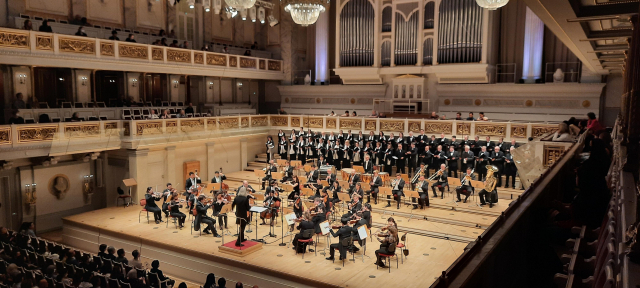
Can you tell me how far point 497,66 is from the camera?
18.7 metres

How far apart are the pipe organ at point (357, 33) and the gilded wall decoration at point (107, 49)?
31.6ft

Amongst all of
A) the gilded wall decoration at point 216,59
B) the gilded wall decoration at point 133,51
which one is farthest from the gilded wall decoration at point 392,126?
the gilded wall decoration at point 133,51

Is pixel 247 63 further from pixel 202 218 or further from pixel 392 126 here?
pixel 202 218

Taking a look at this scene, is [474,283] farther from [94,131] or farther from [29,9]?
[29,9]

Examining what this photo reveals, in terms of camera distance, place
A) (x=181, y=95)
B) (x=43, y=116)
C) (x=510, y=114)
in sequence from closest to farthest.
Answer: (x=43, y=116) → (x=510, y=114) → (x=181, y=95)

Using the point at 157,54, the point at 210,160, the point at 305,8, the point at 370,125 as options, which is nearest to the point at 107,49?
the point at 157,54

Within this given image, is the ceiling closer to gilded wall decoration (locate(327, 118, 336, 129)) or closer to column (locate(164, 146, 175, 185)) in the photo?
gilded wall decoration (locate(327, 118, 336, 129))

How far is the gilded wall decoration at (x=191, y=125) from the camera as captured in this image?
57.7 feet

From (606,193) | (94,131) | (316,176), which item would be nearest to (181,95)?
(94,131)

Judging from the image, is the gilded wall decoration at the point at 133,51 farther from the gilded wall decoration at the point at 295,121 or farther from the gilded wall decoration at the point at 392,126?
the gilded wall decoration at the point at 392,126

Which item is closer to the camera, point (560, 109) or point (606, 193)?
point (606, 193)

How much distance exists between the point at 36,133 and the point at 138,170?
140 inches

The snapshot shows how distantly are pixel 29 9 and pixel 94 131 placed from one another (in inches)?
186

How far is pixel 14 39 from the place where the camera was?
44.5ft
